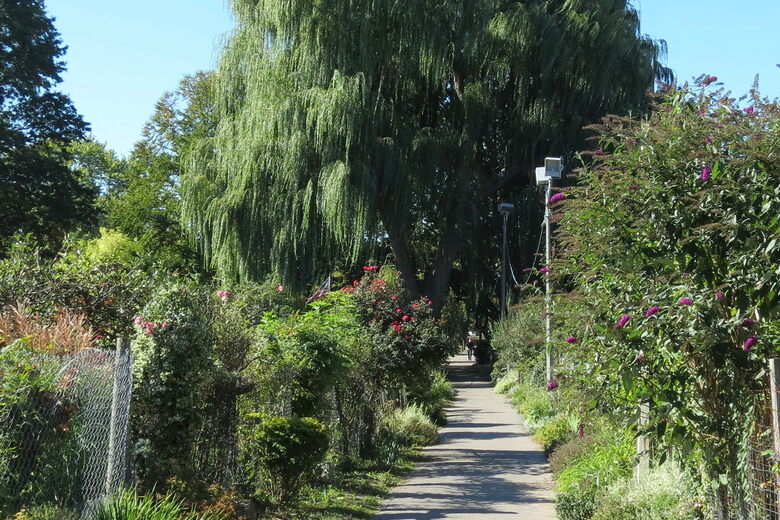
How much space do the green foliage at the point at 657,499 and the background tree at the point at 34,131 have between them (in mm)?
29012

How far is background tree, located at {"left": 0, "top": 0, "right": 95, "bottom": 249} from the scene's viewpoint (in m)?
32.4

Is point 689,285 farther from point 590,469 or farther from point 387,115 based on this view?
point 387,115

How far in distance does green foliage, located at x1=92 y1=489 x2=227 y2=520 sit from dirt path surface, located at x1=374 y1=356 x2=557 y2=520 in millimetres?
3395

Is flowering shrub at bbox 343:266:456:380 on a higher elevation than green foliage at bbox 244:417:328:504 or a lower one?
higher

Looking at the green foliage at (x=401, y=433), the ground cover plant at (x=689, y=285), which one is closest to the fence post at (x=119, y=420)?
the ground cover plant at (x=689, y=285)

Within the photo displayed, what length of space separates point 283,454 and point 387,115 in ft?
50.2

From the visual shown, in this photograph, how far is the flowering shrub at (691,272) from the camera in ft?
18.2

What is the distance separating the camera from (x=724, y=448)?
600cm

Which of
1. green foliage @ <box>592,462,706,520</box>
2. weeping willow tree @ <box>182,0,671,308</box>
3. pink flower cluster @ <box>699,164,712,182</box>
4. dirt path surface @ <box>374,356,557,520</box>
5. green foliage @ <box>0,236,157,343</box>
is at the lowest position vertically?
dirt path surface @ <box>374,356,557,520</box>

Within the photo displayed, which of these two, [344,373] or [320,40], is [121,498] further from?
[320,40]

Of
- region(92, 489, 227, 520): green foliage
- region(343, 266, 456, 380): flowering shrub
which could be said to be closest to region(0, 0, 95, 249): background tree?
region(343, 266, 456, 380): flowering shrub

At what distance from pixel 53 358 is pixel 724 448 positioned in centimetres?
483

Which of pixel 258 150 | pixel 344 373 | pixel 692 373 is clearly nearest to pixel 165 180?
pixel 258 150

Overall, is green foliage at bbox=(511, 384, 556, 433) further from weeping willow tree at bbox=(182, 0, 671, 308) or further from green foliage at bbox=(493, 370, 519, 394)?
green foliage at bbox=(493, 370, 519, 394)
